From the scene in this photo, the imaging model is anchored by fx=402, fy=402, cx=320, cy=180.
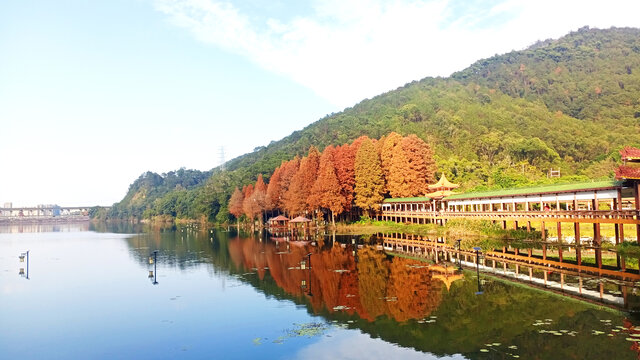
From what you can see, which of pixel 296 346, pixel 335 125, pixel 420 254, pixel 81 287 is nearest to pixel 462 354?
pixel 296 346

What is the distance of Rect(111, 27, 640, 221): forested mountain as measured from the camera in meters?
82.5

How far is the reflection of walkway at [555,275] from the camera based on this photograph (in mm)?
17812

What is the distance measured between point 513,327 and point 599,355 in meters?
3.13

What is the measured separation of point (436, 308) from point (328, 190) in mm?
47403

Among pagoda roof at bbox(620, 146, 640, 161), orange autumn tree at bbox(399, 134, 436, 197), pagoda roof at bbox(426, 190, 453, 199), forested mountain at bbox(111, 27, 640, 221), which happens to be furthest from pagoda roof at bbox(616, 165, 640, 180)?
forested mountain at bbox(111, 27, 640, 221)

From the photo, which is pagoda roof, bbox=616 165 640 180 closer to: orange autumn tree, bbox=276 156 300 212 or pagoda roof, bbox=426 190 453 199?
pagoda roof, bbox=426 190 453 199

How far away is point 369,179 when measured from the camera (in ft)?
208

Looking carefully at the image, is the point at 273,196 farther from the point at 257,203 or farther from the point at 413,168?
the point at 413,168

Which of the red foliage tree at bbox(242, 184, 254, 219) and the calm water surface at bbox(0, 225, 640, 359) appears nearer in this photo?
the calm water surface at bbox(0, 225, 640, 359)

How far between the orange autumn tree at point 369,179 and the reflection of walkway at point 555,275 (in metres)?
28.0

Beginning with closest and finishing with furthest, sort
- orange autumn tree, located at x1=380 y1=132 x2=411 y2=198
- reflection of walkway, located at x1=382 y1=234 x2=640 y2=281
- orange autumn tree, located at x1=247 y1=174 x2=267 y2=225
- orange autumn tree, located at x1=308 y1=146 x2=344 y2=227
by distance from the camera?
1. reflection of walkway, located at x1=382 y1=234 x2=640 y2=281
2. orange autumn tree, located at x1=380 y1=132 x2=411 y2=198
3. orange autumn tree, located at x1=308 y1=146 x2=344 y2=227
4. orange autumn tree, located at x1=247 y1=174 x2=267 y2=225

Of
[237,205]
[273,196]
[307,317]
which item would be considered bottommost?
[307,317]

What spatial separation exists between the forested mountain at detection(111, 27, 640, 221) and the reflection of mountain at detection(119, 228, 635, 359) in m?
48.0

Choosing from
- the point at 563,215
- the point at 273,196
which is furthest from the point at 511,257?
the point at 273,196
